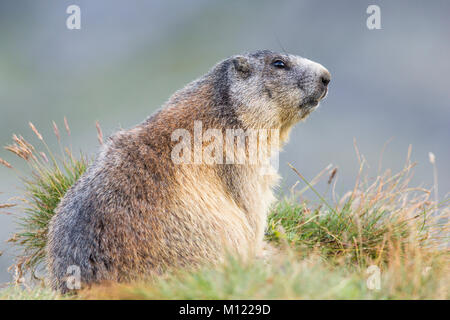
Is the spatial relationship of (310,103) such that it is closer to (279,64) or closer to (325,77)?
(325,77)

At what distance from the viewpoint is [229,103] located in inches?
268

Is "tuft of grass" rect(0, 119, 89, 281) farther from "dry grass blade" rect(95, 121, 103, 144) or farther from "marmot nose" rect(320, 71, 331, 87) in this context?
"marmot nose" rect(320, 71, 331, 87)

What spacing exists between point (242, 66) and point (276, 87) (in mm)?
587

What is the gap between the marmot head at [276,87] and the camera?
6.86 m

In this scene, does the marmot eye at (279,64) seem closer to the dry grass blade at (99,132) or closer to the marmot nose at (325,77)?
the marmot nose at (325,77)

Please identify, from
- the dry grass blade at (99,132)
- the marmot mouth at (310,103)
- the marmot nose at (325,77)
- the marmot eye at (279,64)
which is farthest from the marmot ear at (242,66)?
the dry grass blade at (99,132)

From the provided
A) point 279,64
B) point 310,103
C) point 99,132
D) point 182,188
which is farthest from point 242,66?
point 99,132

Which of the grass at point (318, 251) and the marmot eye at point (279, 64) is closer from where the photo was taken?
the grass at point (318, 251)

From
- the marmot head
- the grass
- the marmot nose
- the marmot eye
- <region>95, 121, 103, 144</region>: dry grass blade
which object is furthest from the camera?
<region>95, 121, 103, 144</region>: dry grass blade

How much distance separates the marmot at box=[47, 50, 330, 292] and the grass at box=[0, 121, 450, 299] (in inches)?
13.6

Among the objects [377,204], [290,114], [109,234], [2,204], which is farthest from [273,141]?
[2,204]

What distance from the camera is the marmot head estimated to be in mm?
6863

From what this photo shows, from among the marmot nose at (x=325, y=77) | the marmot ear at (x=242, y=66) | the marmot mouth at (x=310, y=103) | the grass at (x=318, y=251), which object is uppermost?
the marmot ear at (x=242, y=66)

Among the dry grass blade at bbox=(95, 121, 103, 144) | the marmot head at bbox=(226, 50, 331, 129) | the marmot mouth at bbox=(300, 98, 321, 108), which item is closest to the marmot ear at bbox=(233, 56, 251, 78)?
the marmot head at bbox=(226, 50, 331, 129)
